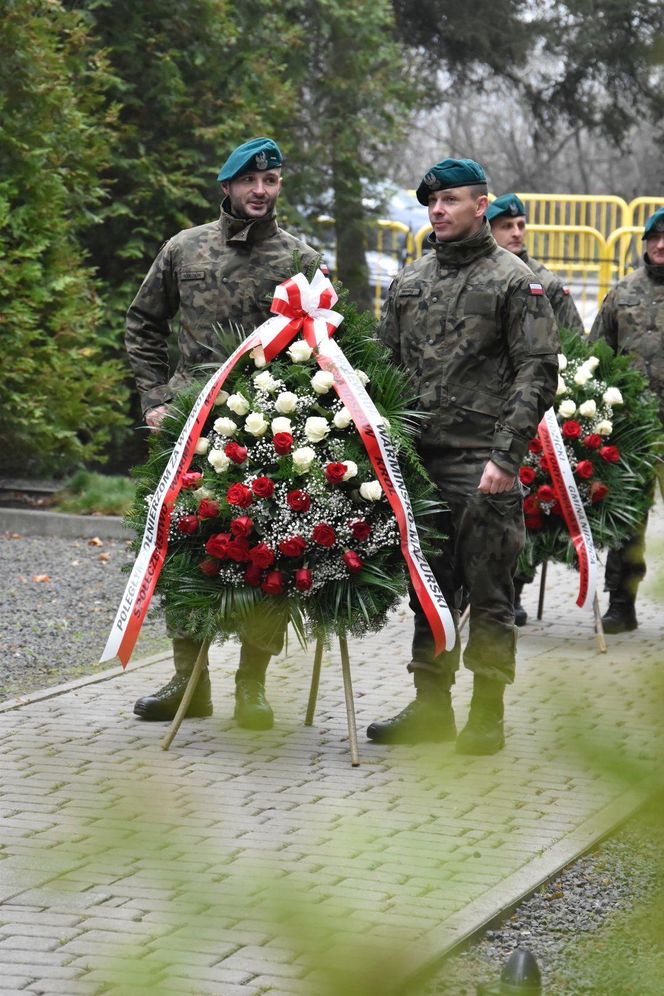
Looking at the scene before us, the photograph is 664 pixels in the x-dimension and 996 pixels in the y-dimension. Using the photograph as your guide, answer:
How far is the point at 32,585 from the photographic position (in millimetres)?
8992

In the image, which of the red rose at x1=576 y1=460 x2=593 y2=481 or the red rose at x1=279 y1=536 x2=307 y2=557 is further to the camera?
the red rose at x1=576 y1=460 x2=593 y2=481

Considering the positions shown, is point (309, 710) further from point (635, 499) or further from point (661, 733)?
point (661, 733)

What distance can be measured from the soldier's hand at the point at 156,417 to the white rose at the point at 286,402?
1.75 ft

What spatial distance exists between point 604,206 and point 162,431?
1537cm

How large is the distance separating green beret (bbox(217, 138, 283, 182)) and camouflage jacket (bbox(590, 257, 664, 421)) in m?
2.97

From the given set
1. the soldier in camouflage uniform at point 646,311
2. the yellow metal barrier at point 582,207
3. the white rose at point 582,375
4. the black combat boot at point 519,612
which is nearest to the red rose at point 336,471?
the white rose at point 582,375

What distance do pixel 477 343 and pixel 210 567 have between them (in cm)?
125

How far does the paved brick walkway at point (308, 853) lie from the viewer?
A: 1.10 m

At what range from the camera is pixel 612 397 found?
7.55 m

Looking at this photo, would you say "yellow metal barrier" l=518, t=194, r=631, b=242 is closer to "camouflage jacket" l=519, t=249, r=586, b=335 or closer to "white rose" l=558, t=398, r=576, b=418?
"camouflage jacket" l=519, t=249, r=586, b=335

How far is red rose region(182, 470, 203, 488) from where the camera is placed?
530 centimetres

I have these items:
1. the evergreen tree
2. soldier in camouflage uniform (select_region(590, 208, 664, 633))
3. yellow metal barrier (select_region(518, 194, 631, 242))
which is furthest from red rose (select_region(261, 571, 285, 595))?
yellow metal barrier (select_region(518, 194, 631, 242))

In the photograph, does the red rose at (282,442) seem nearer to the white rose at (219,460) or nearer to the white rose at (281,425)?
the white rose at (281,425)

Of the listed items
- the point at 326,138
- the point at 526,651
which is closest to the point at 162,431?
the point at 526,651
